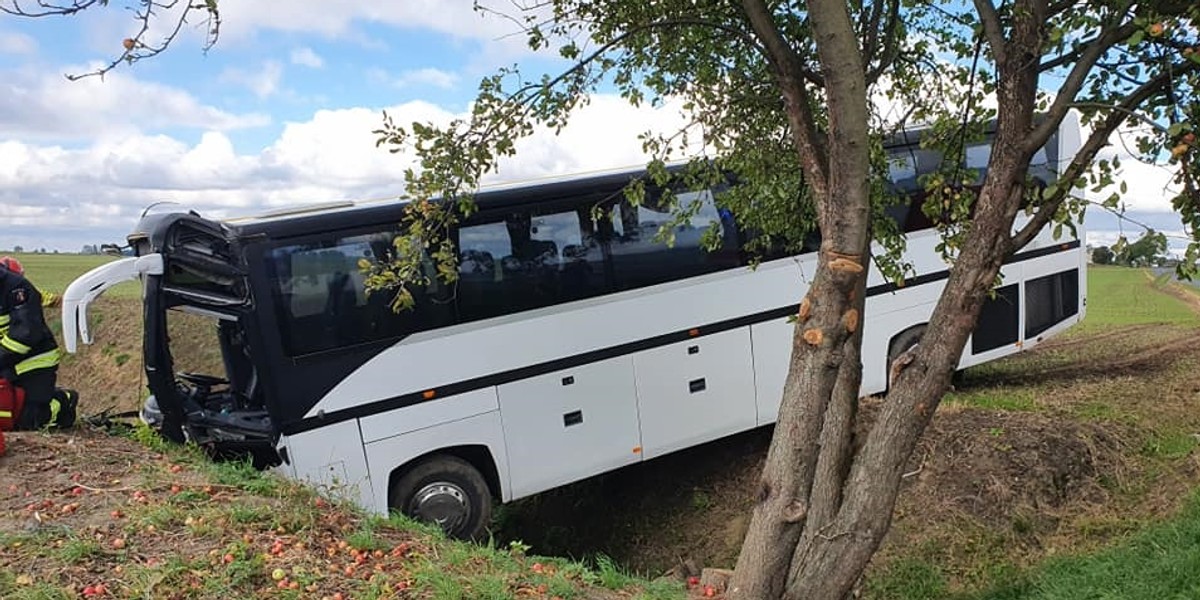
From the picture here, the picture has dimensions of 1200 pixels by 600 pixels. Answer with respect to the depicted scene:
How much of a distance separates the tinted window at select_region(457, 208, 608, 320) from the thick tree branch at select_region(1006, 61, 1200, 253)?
3.69 m

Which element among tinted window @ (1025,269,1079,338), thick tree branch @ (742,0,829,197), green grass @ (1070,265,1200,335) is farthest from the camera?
green grass @ (1070,265,1200,335)

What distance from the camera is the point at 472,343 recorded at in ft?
22.3

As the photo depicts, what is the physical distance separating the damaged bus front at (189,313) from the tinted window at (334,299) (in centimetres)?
29

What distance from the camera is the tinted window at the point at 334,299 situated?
6.22 m

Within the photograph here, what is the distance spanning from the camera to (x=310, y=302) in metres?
6.29

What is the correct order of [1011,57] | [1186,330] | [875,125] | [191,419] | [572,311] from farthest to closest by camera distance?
1. [1186,330]
2. [572,311]
3. [191,419]
4. [875,125]
5. [1011,57]

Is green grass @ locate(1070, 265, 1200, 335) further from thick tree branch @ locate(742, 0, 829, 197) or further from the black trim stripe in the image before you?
thick tree branch @ locate(742, 0, 829, 197)

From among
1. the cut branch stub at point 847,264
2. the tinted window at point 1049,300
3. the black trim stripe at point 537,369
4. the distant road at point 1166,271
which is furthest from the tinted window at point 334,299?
the tinted window at point 1049,300

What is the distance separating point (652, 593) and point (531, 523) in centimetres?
436

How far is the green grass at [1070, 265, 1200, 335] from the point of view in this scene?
1672cm

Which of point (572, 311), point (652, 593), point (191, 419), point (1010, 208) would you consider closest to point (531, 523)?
point (572, 311)

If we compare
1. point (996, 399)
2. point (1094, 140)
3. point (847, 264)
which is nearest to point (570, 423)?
point (847, 264)

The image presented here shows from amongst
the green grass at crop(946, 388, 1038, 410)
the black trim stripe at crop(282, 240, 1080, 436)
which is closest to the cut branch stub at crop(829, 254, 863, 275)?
the black trim stripe at crop(282, 240, 1080, 436)

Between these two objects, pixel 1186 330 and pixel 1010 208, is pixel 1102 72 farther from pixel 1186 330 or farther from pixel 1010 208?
pixel 1186 330
